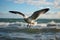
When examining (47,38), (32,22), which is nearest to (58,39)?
(47,38)

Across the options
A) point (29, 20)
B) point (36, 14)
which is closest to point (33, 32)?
point (29, 20)

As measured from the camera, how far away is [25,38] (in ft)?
26.6

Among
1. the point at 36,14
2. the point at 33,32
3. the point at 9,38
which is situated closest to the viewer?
the point at 36,14

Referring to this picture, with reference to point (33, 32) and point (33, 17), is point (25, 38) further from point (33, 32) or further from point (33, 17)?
point (33, 32)

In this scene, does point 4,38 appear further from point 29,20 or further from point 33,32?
point 33,32

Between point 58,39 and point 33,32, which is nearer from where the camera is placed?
point 58,39

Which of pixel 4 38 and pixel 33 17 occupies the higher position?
pixel 33 17

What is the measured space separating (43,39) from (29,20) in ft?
2.80

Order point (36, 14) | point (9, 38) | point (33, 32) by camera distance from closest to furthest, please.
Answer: point (36, 14) < point (9, 38) < point (33, 32)

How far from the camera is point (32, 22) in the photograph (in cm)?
823

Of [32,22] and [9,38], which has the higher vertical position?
[32,22]

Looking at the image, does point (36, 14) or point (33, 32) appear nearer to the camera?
point (36, 14)

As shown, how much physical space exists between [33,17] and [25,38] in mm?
750

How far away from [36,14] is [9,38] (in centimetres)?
131
